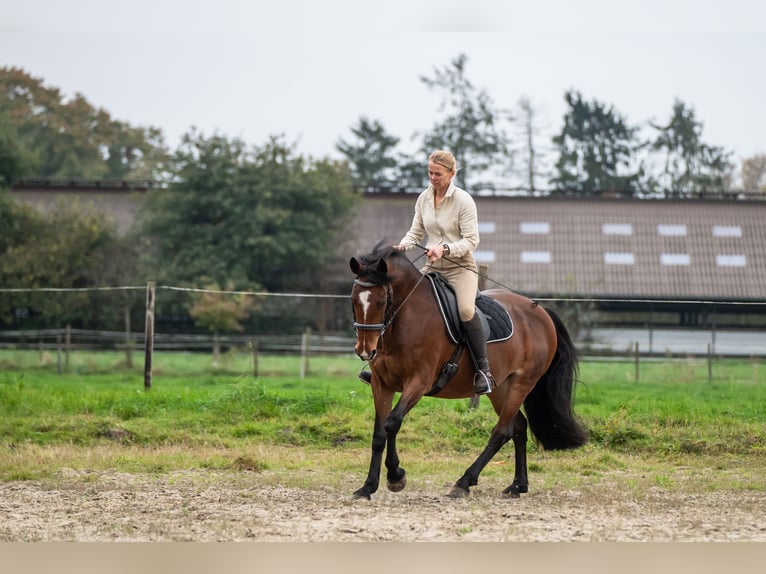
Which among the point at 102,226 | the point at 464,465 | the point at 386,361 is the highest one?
the point at 102,226

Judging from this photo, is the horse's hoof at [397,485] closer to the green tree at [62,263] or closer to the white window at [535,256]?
the green tree at [62,263]

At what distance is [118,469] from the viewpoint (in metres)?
9.09

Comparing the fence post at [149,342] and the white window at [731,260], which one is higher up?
the white window at [731,260]

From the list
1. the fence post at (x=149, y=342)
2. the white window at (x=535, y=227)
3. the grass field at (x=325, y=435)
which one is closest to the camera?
the grass field at (x=325, y=435)

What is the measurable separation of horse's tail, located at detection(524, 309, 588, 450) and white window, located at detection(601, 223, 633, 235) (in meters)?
30.3

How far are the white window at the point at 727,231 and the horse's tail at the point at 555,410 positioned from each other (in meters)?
31.5

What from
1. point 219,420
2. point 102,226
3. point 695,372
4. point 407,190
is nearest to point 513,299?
point 219,420

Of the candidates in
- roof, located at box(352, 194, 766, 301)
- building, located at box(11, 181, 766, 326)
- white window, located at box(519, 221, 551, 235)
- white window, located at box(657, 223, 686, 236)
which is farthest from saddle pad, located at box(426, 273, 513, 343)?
white window, located at box(657, 223, 686, 236)

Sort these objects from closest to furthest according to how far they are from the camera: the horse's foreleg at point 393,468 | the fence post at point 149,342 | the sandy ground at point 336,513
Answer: the sandy ground at point 336,513 < the horse's foreleg at point 393,468 < the fence post at point 149,342

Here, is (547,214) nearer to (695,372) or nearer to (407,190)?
(407,190)

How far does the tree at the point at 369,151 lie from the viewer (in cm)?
5575

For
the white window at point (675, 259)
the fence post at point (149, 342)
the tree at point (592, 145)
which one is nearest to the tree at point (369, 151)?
the tree at point (592, 145)

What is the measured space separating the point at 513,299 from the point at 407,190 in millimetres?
34605

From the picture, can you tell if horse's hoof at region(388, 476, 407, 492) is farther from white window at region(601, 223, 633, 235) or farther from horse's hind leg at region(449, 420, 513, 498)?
white window at region(601, 223, 633, 235)
